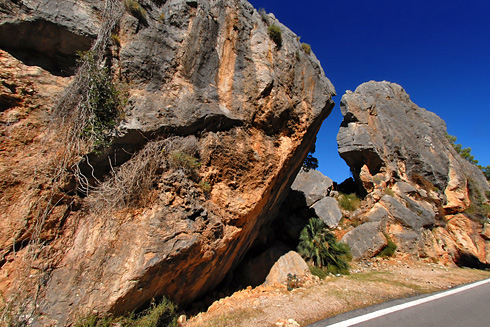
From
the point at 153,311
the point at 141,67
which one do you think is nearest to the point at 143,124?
the point at 141,67

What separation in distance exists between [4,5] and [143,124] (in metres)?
3.79

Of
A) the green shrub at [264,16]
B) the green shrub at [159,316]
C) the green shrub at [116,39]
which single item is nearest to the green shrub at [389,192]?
the green shrub at [264,16]

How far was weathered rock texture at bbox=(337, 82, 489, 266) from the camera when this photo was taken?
13.4 m

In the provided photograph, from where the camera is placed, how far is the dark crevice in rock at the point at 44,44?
15.6ft

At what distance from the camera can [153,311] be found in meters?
4.28

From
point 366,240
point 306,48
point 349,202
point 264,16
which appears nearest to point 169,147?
point 264,16

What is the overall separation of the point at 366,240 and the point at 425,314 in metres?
7.56

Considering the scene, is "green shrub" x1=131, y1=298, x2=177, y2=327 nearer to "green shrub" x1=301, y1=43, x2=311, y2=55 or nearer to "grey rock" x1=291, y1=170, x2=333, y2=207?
"green shrub" x1=301, y1=43, x2=311, y2=55

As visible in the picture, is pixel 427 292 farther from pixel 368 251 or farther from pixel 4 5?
pixel 4 5

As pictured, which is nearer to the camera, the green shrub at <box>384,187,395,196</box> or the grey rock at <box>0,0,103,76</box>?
the grey rock at <box>0,0,103,76</box>

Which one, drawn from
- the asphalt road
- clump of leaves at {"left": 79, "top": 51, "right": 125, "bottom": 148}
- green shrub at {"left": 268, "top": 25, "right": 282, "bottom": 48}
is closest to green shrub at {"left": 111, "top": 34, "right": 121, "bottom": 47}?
clump of leaves at {"left": 79, "top": 51, "right": 125, "bottom": 148}

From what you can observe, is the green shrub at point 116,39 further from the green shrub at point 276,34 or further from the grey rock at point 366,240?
the grey rock at point 366,240

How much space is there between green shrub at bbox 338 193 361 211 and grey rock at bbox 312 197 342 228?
0.81 metres

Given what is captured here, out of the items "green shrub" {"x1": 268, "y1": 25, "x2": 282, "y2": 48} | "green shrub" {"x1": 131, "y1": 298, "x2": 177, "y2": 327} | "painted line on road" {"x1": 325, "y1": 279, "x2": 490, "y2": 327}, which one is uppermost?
"green shrub" {"x1": 268, "y1": 25, "x2": 282, "y2": 48}
